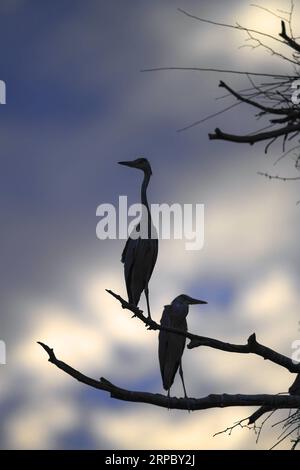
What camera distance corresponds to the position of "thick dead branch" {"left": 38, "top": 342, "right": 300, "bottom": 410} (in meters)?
4.59

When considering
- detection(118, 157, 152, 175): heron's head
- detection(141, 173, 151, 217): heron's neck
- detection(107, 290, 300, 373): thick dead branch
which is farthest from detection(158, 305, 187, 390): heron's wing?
detection(107, 290, 300, 373): thick dead branch

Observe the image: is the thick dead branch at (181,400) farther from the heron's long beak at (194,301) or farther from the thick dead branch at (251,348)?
the heron's long beak at (194,301)

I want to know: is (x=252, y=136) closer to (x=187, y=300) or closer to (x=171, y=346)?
(x=171, y=346)

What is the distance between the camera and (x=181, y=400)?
15.4ft

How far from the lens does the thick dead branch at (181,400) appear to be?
459 centimetres

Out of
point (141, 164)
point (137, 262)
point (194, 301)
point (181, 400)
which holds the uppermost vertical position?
point (141, 164)

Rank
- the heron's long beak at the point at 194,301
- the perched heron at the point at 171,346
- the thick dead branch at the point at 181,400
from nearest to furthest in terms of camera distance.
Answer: the thick dead branch at the point at 181,400 < the perched heron at the point at 171,346 < the heron's long beak at the point at 194,301

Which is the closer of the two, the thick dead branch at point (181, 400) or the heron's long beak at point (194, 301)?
the thick dead branch at point (181, 400)

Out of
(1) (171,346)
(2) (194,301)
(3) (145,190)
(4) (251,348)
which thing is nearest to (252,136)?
(4) (251,348)

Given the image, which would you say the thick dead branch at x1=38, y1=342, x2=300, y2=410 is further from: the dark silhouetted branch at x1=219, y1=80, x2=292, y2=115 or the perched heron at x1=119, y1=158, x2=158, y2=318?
the perched heron at x1=119, y1=158, x2=158, y2=318

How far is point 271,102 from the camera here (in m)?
3.43

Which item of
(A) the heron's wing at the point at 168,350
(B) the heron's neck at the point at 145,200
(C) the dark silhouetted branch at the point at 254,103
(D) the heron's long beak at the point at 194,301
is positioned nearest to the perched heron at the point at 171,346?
(A) the heron's wing at the point at 168,350
